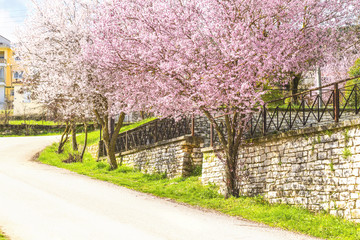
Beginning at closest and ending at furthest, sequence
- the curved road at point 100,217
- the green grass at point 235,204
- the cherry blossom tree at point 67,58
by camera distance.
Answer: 1. the curved road at point 100,217
2. the green grass at point 235,204
3. the cherry blossom tree at point 67,58

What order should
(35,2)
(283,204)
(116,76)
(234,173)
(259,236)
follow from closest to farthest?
(259,236)
(283,204)
(234,173)
(116,76)
(35,2)

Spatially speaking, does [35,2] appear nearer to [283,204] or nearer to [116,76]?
[116,76]

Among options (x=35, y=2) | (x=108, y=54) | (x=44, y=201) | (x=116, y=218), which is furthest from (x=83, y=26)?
(x=116, y=218)

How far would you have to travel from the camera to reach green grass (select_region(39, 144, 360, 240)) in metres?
9.00

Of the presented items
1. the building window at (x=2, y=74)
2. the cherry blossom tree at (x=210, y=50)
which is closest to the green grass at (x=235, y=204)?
the cherry blossom tree at (x=210, y=50)

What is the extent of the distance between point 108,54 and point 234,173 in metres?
5.26

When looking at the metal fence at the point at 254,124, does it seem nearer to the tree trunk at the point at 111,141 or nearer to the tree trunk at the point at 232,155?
the tree trunk at the point at 232,155

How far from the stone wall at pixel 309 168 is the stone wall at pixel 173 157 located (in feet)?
11.0

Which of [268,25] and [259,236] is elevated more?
[268,25]

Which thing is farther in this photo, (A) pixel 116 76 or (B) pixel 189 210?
(A) pixel 116 76

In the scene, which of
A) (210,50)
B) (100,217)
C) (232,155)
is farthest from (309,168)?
(100,217)

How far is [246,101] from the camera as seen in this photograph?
11578mm

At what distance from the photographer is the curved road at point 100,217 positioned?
8.13 metres

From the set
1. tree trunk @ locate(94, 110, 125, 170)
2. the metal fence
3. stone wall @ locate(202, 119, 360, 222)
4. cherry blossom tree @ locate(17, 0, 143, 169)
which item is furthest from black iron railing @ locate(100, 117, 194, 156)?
stone wall @ locate(202, 119, 360, 222)
